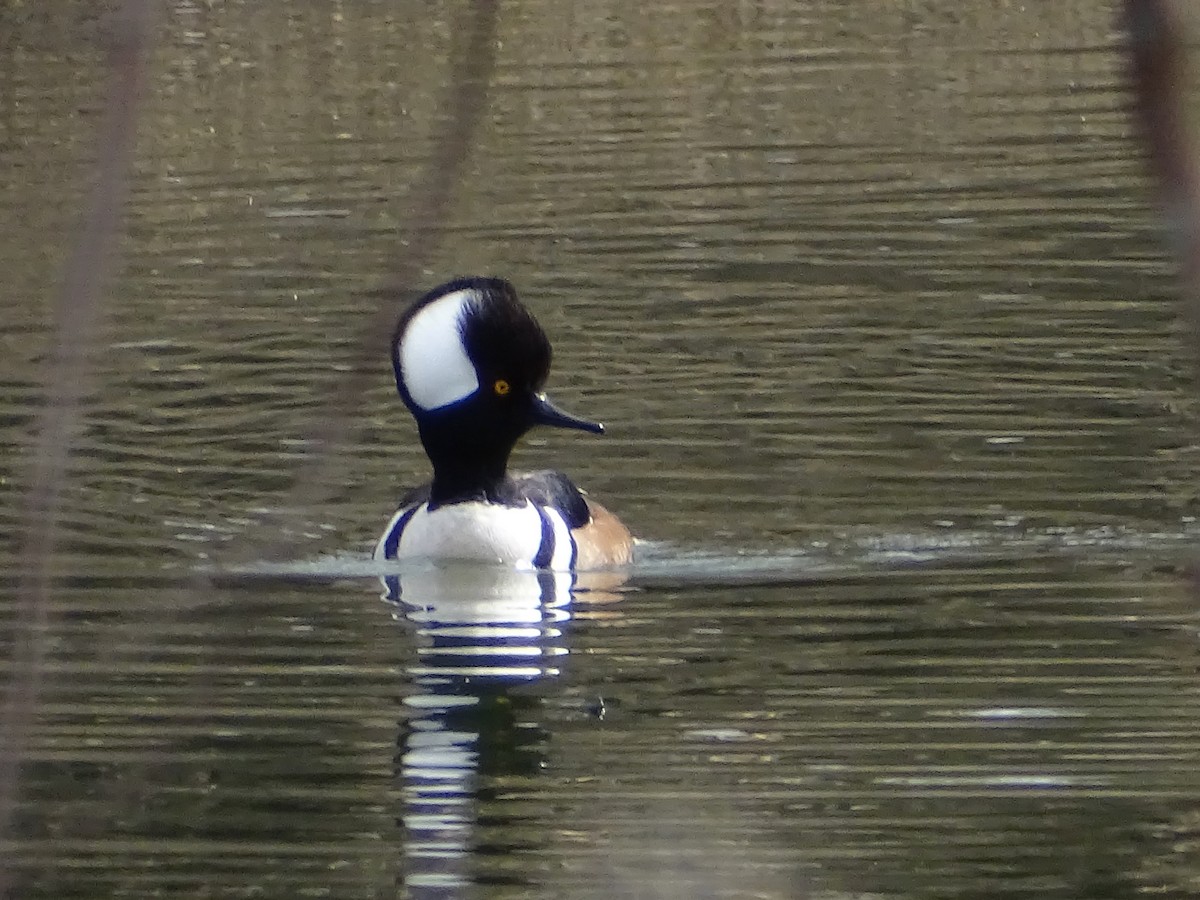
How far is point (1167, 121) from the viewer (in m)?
1.57

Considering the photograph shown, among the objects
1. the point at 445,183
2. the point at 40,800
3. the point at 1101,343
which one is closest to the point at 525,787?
the point at 40,800

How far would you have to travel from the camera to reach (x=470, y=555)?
10430mm

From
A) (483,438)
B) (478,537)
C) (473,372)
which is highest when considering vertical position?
(473,372)

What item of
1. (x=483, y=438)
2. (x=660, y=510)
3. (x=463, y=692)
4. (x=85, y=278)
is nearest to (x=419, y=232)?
(x=85, y=278)

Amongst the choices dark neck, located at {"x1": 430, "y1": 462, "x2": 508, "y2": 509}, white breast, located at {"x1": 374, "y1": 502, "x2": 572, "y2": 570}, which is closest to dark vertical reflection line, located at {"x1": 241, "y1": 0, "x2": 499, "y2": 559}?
white breast, located at {"x1": 374, "y1": 502, "x2": 572, "y2": 570}

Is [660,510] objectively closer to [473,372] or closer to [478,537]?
[478,537]

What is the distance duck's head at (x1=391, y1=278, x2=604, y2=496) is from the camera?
32.7 feet

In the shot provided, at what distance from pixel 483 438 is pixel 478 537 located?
1.34 feet

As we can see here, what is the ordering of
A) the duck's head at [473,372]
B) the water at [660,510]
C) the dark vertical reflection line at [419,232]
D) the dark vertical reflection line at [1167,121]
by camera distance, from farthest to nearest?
1. the duck's head at [473,372]
2. the water at [660,510]
3. the dark vertical reflection line at [419,232]
4. the dark vertical reflection line at [1167,121]

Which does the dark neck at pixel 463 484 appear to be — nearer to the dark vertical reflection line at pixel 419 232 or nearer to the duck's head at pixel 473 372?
the duck's head at pixel 473 372

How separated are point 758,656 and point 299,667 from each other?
1570mm

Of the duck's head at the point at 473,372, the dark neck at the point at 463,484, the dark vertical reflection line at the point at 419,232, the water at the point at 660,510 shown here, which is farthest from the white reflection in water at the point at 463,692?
the dark vertical reflection line at the point at 419,232

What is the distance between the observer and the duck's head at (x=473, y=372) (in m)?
9.97

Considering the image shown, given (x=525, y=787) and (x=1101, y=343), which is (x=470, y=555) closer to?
(x=525, y=787)
